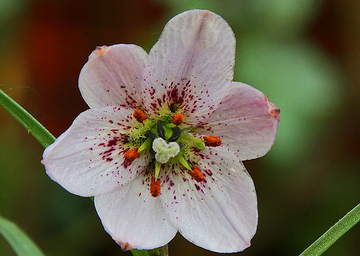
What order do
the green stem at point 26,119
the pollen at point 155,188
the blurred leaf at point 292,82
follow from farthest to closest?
the blurred leaf at point 292,82 → the pollen at point 155,188 → the green stem at point 26,119

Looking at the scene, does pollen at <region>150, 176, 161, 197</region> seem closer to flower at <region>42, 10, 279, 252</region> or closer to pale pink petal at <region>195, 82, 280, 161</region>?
flower at <region>42, 10, 279, 252</region>

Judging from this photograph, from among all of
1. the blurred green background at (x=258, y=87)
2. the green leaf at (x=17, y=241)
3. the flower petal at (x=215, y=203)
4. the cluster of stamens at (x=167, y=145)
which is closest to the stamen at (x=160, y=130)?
the cluster of stamens at (x=167, y=145)

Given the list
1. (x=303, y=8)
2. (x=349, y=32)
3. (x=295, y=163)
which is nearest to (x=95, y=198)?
(x=295, y=163)

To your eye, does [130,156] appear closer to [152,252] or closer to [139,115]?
[139,115]

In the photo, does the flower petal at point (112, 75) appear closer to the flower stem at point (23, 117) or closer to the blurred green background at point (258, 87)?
the flower stem at point (23, 117)

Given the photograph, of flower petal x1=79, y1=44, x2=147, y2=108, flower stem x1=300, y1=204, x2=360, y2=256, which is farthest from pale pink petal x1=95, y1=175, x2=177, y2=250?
flower stem x1=300, y1=204, x2=360, y2=256

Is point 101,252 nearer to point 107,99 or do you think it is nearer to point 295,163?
point 295,163
